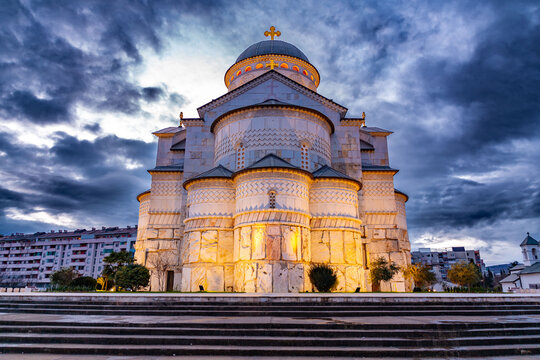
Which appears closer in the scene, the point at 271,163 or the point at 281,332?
the point at 281,332

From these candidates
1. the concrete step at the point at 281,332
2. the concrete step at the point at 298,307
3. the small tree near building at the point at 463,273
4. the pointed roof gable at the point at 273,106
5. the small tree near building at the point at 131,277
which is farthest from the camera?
the small tree near building at the point at 463,273

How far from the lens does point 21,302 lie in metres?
14.4

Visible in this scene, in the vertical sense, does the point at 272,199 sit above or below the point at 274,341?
above

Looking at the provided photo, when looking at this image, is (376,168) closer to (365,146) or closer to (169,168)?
(365,146)

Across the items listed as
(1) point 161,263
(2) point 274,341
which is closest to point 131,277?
(1) point 161,263

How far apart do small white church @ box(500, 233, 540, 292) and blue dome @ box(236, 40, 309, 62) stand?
41907 millimetres

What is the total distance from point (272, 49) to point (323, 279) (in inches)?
1049

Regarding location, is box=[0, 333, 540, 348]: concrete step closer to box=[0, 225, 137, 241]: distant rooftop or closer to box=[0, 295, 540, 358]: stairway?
box=[0, 295, 540, 358]: stairway

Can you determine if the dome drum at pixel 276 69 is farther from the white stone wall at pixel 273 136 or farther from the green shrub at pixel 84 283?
the green shrub at pixel 84 283

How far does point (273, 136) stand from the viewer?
1015 inches

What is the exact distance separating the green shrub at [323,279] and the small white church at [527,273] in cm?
4128

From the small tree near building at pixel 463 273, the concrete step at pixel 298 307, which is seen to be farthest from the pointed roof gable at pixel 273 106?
the small tree near building at pixel 463 273

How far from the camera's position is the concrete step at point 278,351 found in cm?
775

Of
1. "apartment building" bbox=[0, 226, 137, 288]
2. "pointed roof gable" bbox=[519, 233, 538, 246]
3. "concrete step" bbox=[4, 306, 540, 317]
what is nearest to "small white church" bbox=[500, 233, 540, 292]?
"pointed roof gable" bbox=[519, 233, 538, 246]
